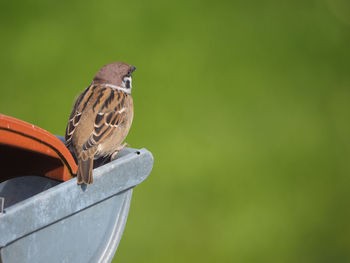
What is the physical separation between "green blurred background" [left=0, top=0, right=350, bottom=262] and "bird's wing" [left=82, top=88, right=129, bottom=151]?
4.18ft

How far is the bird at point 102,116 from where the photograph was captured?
254 cm

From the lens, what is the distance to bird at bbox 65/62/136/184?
2537 mm

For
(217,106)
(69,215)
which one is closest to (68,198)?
(69,215)

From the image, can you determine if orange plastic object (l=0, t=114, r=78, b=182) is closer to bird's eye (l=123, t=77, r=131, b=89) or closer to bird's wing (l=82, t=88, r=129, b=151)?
bird's wing (l=82, t=88, r=129, b=151)

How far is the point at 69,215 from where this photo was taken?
61.8 inches

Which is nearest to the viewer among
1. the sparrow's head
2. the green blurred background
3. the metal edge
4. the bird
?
the metal edge

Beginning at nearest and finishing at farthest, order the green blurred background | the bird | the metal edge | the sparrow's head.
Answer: the metal edge, the bird, the sparrow's head, the green blurred background

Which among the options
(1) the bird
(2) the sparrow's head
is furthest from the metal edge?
(2) the sparrow's head

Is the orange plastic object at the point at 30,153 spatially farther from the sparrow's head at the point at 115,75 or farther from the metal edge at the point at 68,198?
the sparrow's head at the point at 115,75

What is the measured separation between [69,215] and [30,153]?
0.19m

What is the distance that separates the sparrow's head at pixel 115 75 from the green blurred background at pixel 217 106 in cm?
124

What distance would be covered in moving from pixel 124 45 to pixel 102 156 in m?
2.35

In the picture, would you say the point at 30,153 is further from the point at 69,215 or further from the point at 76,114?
the point at 76,114

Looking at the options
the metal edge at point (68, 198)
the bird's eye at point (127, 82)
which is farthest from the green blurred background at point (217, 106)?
the metal edge at point (68, 198)
